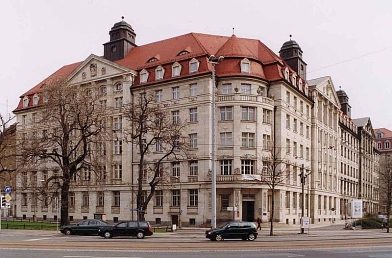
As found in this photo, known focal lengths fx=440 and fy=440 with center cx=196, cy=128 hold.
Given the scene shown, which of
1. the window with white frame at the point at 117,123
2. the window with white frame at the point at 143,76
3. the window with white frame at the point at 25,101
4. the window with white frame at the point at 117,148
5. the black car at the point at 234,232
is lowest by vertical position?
the black car at the point at 234,232

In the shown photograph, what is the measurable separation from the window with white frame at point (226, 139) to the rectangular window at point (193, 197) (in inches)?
249

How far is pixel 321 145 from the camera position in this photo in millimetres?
67062

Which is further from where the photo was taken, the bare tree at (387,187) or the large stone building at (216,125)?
the large stone building at (216,125)

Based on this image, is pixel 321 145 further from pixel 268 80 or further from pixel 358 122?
pixel 358 122

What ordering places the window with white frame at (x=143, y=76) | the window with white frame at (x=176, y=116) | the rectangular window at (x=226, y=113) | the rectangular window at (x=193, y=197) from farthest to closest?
the window with white frame at (x=143, y=76), the window with white frame at (x=176, y=116), the rectangular window at (x=193, y=197), the rectangular window at (x=226, y=113)

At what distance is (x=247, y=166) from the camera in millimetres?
49406

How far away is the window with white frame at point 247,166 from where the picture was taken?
161 ft

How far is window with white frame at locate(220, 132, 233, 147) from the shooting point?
49.6 m

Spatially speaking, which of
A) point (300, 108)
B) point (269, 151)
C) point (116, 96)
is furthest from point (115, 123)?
point (300, 108)

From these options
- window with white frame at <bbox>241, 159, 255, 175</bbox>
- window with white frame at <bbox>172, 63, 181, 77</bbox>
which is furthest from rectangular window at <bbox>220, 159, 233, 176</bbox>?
window with white frame at <bbox>172, 63, 181, 77</bbox>

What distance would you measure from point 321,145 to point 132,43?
32.8m

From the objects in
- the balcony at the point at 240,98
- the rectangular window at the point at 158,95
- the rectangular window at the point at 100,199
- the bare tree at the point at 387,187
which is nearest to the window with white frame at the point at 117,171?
the rectangular window at the point at 100,199

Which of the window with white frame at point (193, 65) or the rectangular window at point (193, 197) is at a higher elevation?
the window with white frame at point (193, 65)

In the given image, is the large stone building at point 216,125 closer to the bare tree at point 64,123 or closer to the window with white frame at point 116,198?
the window with white frame at point 116,198
